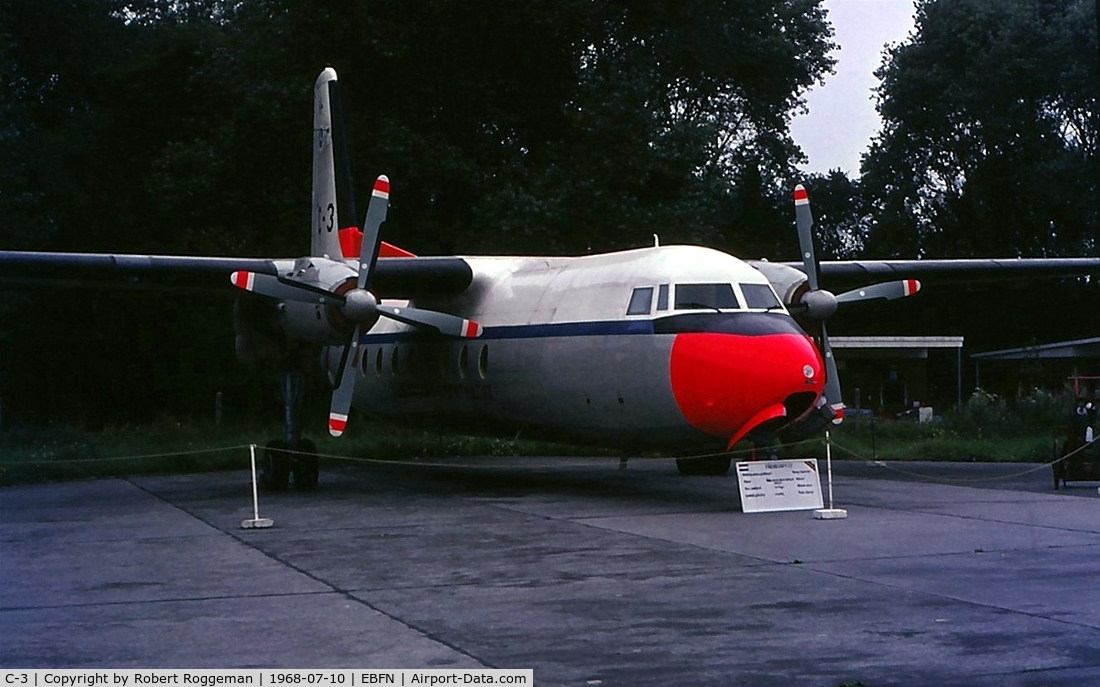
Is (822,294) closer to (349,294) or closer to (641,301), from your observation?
(641,301)

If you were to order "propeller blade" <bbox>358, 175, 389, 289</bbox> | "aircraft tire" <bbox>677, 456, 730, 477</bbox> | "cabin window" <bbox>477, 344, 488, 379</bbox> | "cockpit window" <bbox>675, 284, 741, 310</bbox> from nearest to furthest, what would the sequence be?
"cockpit window" <bbox>675, 284, 741, 310</bbox> < "propeller blade" <bbox>358, 175, 389, 289</bbox> < "cabin window" <bbox>477, 344, 488, 379</bbox> < "aircraft tire" <bbox>677, 456, 730, 477</bbox>

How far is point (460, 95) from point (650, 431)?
75.4 ft

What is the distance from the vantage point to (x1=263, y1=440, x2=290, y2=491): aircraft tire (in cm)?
1914

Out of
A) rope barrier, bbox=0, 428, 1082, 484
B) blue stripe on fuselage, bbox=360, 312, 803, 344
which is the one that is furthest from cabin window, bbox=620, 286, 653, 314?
rope barrier, bbox=0, 428, 1082, 484

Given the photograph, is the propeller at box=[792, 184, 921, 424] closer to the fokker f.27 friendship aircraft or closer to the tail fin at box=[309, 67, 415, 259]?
the fokker f.27 friendship aircraft

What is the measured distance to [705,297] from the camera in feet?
51.3

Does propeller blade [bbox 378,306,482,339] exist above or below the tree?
below

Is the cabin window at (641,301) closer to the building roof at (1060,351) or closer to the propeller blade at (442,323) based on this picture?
the propeller blade at (442,323)

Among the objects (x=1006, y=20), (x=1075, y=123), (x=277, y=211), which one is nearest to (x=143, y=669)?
(x=277, y=211)

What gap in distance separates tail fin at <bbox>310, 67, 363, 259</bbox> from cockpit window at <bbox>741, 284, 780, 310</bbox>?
26.6 ft

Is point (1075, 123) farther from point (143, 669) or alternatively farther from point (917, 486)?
point (143, 669)

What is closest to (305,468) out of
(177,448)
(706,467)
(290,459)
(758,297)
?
(290,459)

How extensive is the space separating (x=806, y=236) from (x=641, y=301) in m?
3.20

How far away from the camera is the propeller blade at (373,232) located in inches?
690
